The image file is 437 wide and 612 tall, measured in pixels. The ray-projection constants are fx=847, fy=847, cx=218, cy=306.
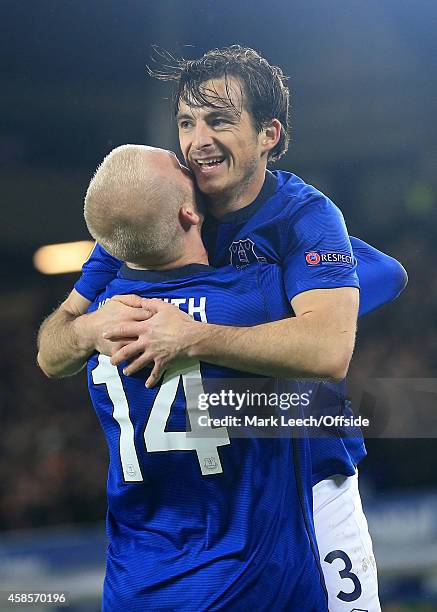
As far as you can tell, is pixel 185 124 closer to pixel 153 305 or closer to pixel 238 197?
pixel 238 197

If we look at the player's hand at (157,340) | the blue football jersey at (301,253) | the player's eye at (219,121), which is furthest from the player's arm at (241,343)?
the player's eye at (219,121)

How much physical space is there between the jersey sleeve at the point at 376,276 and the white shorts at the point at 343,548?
456 millimetres

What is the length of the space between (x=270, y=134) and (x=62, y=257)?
2.41 ft

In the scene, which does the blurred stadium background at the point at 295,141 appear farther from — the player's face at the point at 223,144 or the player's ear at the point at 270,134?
the player's face at the point at 223,144

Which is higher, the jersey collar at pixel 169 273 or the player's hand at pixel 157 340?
the jersey collar at pixel 169 273

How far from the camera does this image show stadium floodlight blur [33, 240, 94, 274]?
7.63 ft

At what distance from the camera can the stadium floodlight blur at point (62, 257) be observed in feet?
7.63

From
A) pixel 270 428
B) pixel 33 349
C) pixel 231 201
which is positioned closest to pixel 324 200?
pixel 231 201

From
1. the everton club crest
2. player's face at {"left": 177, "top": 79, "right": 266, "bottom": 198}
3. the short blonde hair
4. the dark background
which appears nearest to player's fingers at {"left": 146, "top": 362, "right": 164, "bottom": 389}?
the short blonde hair

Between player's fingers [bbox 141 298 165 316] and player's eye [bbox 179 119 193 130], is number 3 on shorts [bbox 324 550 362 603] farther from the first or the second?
player's eye [bbox 179 119 193 130]

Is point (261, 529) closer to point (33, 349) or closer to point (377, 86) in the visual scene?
point (33, 349)

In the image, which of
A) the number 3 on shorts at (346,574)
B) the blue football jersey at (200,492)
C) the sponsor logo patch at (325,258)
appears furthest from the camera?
the number 3 on shorts at (346,574)

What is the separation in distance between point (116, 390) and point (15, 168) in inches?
39.4

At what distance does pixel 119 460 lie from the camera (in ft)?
5.73
